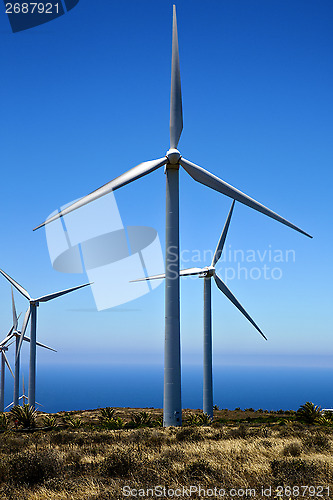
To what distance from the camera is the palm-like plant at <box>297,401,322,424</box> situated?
4088 cm

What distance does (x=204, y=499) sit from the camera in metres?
10.0

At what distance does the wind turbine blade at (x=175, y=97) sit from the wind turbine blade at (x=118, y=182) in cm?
261

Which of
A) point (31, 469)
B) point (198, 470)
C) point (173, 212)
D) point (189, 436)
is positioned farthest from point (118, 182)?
point (198, 470)

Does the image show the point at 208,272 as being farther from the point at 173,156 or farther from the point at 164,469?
the point at 164,469

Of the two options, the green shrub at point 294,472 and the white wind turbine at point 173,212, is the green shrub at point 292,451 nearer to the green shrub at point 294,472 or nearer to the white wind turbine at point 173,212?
the green shrub at point 294,472

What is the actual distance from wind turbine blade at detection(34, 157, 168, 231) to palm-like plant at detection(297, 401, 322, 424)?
27434mm

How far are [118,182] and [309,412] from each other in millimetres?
29505

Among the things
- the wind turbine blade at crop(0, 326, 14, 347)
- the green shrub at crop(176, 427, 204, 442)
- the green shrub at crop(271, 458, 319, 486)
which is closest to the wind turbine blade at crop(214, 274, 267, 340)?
the green shrub at crop(176, 427, 204, 442)

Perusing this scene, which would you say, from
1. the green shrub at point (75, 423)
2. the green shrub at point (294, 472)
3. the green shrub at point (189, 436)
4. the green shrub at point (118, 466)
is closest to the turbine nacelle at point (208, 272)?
the green shrub at point (75, 423)

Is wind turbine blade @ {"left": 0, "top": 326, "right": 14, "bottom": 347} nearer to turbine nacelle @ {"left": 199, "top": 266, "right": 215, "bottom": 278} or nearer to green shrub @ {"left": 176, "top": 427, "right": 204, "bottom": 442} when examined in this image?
turbine nacelle @ {"left": 199, "top": 266, "right": 215, "bottom": 278}

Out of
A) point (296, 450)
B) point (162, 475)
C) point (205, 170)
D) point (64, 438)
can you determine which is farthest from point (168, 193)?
point (162, 475)

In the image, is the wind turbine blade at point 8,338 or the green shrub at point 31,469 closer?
the green shrub at point 31,469

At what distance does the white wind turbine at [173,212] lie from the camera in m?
27.7

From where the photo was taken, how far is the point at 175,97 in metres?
32.1
